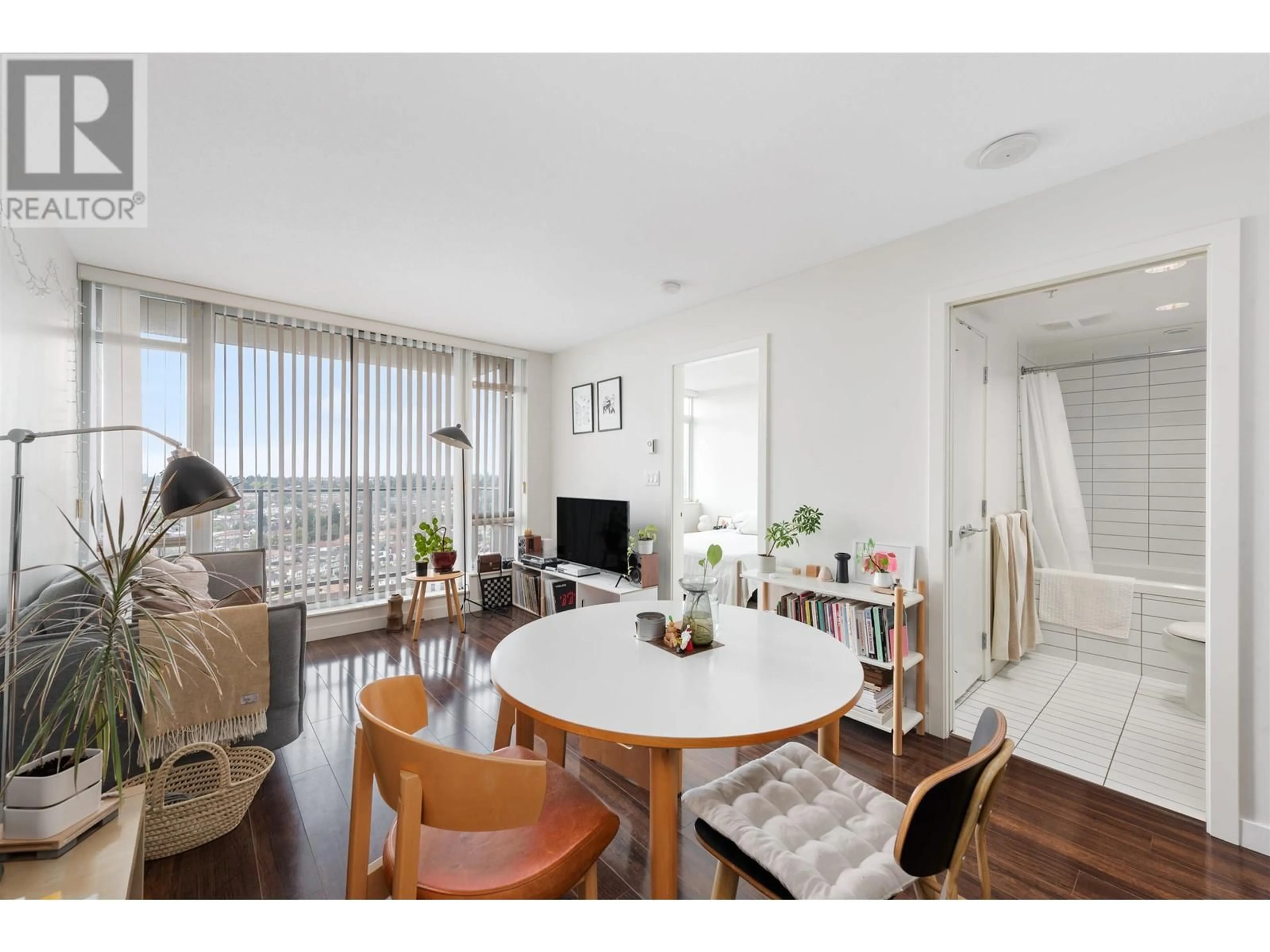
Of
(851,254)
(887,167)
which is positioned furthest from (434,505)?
(887,167)

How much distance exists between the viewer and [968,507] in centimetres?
287

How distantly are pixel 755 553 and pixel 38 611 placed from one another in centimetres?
391

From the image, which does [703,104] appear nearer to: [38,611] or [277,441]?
[38,611]


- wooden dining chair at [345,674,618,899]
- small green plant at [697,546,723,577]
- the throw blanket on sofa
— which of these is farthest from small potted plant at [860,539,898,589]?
the throw blanket on sofa

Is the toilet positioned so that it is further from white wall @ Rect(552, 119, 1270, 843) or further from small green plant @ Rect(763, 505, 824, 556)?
small green plant @ Rect(763, 505, 824, 556)

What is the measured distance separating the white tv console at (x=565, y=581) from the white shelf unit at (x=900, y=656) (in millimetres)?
1292

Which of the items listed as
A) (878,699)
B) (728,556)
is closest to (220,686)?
(878,699)

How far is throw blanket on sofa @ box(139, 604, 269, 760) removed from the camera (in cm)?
183

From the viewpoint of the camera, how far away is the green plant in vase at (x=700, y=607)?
1664 mm

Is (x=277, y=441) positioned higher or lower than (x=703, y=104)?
lower

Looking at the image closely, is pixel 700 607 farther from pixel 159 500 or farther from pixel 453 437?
pixel 453 437

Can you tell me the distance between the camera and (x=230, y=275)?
3244 millimetres

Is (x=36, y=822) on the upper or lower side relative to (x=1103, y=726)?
upper

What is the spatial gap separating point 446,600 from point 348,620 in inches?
30.7
